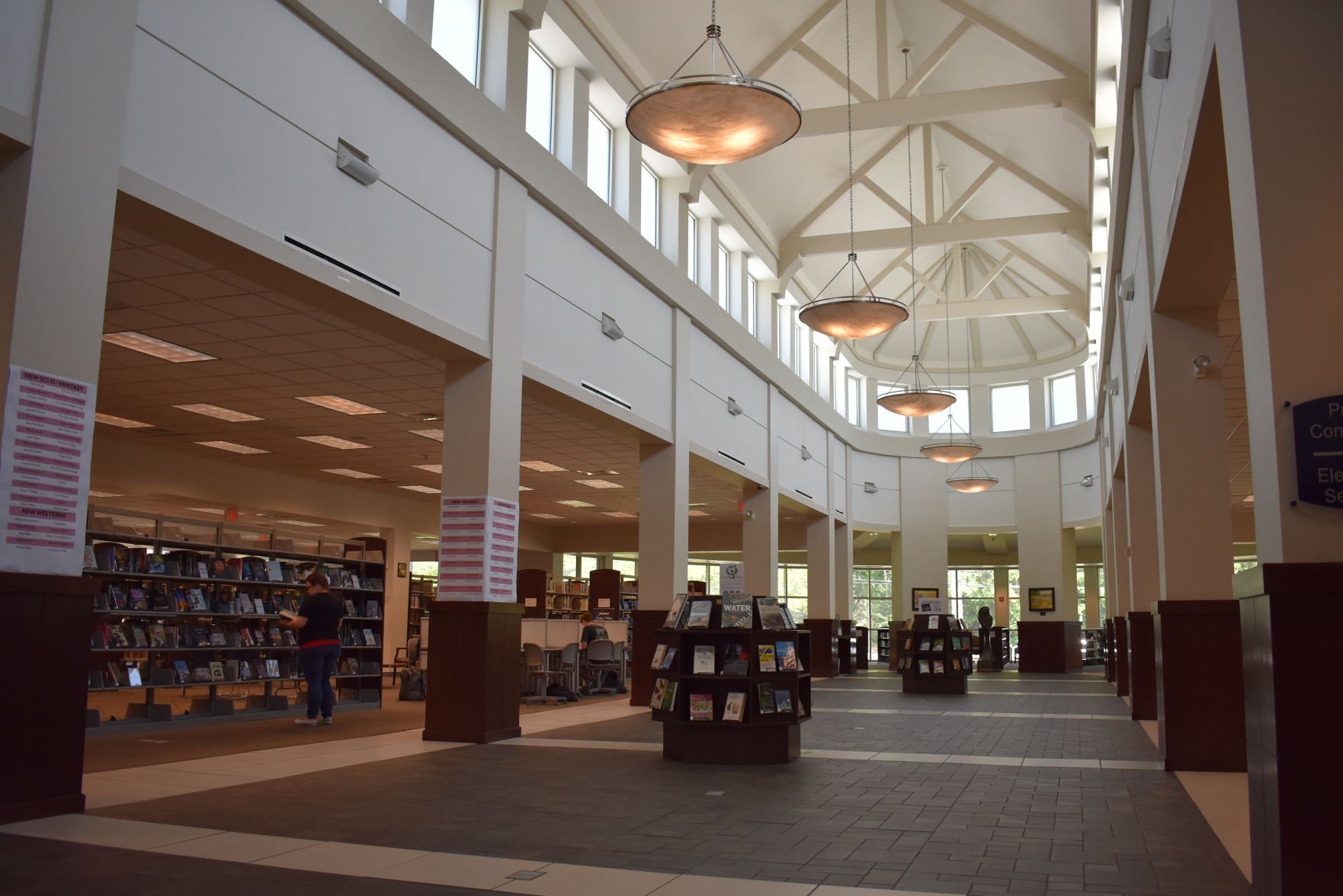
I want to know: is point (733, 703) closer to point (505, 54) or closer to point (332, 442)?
point (505, 54)

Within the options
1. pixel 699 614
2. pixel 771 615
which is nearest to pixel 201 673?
pixel 699 614

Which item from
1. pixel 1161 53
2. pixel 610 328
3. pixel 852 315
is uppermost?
pixel 852 315

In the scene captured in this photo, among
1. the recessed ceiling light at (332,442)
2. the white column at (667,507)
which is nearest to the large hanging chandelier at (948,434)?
the white column at (667,507)

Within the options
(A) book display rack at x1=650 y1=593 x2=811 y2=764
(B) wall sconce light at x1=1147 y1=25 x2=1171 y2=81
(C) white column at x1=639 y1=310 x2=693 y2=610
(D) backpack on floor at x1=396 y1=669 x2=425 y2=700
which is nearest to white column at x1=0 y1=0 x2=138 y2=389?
(A) book display rack at x1=650 y1=593 x2=811 y2=764

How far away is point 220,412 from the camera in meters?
13.6

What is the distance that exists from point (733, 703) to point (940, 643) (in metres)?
9.60

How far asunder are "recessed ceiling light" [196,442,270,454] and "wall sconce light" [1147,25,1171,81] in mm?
13716

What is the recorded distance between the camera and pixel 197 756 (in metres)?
8.37

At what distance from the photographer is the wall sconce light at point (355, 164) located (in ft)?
26.3

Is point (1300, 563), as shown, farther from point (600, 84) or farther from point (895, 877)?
point (600, 84)

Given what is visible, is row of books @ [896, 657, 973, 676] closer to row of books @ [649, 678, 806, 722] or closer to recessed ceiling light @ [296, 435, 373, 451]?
row of books @ [649, 678, 806, 722]

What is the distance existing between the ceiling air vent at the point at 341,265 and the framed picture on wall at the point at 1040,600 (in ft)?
71.4

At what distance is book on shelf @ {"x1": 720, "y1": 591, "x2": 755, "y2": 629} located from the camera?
8.28 m

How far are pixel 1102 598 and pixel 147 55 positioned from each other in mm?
33780
